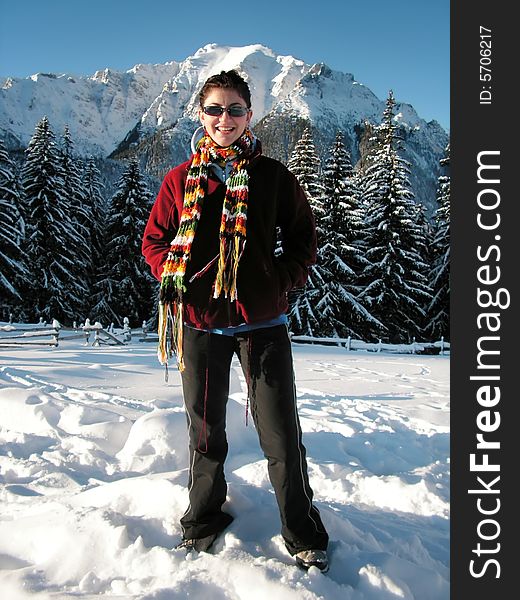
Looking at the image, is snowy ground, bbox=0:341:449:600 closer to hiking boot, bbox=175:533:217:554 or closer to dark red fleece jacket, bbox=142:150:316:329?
hiking boot, bbox=175:533:217:554

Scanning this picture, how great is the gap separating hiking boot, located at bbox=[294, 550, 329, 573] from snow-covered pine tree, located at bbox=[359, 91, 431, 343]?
2066 centimetres

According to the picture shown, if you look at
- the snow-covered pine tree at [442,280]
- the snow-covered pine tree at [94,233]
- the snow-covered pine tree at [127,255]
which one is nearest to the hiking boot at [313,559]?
the snow-covered pine tree at [442,280]

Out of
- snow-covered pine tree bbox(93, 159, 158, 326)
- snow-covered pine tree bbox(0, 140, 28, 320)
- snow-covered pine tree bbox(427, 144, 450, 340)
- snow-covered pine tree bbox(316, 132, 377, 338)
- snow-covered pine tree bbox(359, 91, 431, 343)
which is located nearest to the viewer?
snow-covered pine tree bbox(316, 132, 377, 338)

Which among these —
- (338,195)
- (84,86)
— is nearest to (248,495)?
(338,195)

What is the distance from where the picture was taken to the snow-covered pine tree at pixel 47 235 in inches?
988

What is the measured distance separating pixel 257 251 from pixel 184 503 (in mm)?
1445

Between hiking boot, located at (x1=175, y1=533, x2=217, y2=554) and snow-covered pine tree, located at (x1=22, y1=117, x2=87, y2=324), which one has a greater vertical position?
snow-covered pine tree, located at (x1=22, y1=117, x2=87, y2=324)

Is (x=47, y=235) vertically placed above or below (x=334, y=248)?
above

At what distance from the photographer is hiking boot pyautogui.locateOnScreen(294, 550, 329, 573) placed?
6.39 ft

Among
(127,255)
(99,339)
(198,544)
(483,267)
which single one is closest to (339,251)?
(99,339)

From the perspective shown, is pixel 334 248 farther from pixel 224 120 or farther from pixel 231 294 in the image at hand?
pixel 231 294

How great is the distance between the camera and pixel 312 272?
2161cm

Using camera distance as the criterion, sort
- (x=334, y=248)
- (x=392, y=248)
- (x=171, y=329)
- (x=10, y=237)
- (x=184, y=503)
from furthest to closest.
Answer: (x=10, y=237), (x=392, y=248), (x=334, y=248), (x=184, y=503), (x=171, y=329)

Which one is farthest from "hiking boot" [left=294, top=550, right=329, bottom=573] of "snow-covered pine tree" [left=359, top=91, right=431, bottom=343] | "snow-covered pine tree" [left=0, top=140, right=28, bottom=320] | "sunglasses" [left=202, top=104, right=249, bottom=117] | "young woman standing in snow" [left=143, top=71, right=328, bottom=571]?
"snow-covered pine tree" [left=0, top=140, right=28, bottom=320]
